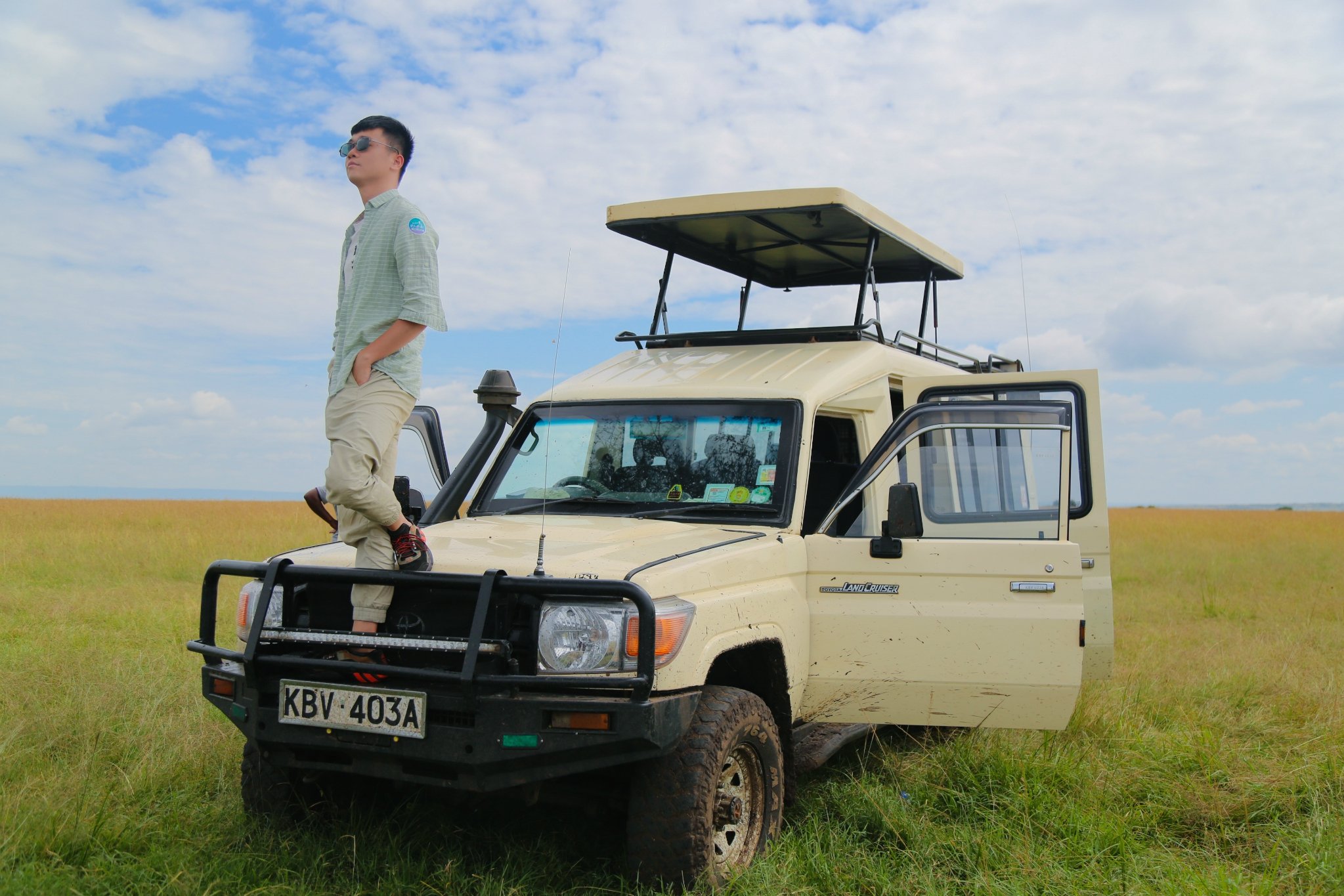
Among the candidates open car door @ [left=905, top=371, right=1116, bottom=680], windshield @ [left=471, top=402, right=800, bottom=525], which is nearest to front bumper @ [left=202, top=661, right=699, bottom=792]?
windshield @ [left=471, top=402, right=800, bottom=525]

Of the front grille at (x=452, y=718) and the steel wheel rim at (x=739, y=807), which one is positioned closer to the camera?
the front grille at (x=452, y=718)

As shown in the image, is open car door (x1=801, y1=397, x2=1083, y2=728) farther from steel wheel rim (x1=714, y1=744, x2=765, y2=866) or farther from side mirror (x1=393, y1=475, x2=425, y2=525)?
side mirror (x1=393, y1=475, x2=425, y2=525)

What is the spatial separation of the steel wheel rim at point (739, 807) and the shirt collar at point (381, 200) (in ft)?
7.42

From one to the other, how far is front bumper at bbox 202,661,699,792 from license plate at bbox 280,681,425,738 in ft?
0.10

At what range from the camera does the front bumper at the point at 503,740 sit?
3352mm

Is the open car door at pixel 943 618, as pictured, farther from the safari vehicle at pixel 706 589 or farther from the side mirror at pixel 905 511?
the side mirror at pixel 905 511

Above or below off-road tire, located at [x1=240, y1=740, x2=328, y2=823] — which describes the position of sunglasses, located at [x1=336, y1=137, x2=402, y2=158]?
above

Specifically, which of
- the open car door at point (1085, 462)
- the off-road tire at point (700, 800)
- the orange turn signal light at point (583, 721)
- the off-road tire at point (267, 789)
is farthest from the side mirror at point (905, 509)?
the off-road tire at point (267, 789)

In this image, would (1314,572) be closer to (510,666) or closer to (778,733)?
(778,733)

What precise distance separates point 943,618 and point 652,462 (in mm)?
1427

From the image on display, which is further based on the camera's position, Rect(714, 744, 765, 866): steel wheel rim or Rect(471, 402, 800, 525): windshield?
Rect(471, 402, 800, 525): windshield

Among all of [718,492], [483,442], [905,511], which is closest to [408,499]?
[483,442]

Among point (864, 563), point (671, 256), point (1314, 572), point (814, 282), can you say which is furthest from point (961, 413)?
point (1314, 572)

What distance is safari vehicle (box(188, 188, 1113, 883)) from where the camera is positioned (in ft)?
11.3
